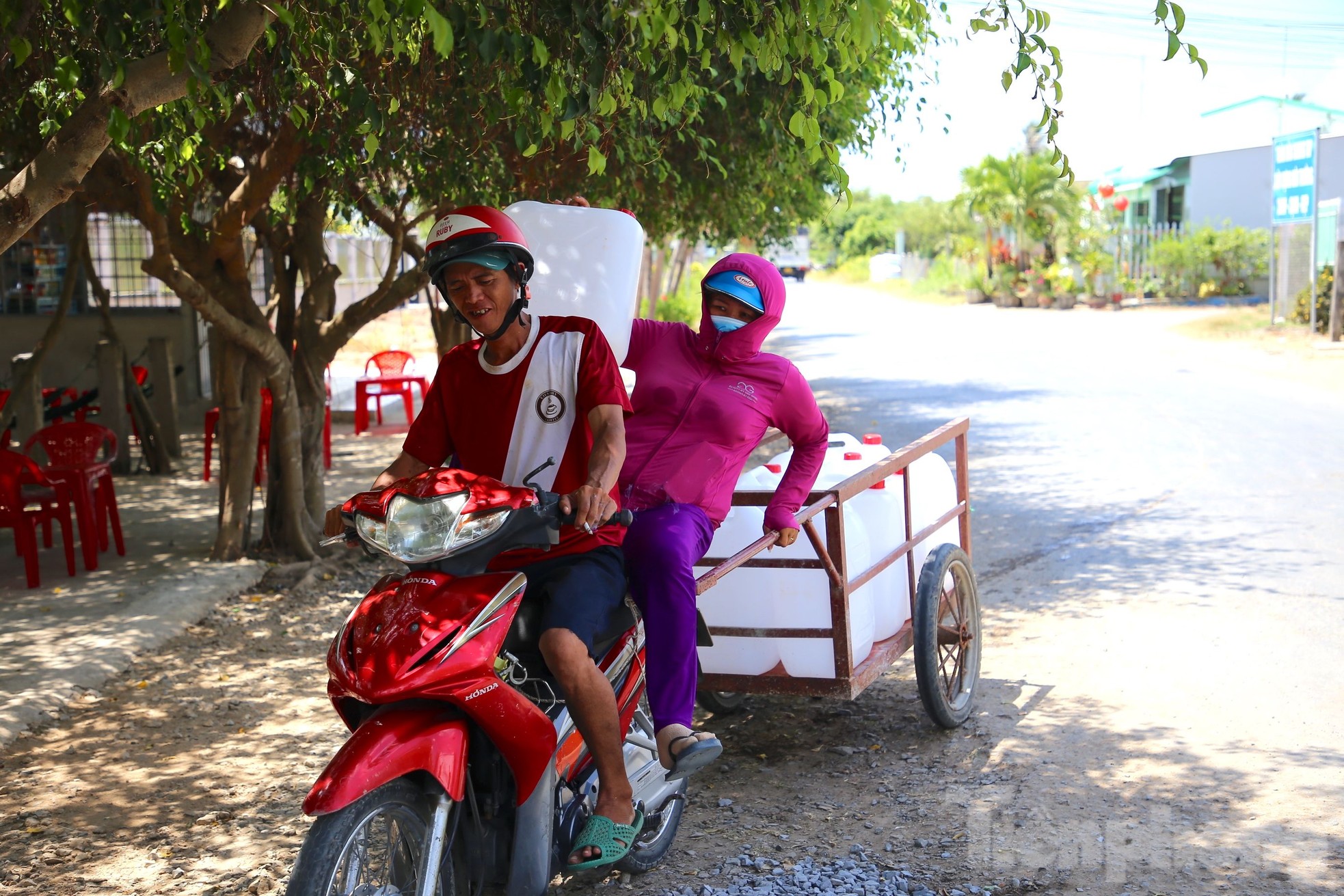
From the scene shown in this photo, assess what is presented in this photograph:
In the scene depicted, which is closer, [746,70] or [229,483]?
[746,70]

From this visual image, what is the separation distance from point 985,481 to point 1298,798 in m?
6.30

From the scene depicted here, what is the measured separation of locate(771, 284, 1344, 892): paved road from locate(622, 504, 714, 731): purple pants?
3.75 ft

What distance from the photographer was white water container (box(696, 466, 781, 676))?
14.6ft

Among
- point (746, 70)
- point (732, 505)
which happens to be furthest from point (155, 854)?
point (746, 70)

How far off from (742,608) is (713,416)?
87 centimetres

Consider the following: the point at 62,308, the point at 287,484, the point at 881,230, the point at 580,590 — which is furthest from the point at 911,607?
the point at 881,230

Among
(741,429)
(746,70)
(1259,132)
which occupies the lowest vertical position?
(741,429)

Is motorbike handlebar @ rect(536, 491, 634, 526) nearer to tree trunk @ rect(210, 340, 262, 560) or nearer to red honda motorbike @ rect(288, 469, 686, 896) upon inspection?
red honda motorbike @ rect(288, 469, 686, 896)

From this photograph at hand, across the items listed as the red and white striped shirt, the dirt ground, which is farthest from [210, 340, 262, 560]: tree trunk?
the red and white striped shirt

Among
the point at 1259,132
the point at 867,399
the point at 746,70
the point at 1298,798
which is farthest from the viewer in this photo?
the point at 1259,132

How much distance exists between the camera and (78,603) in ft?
23.6

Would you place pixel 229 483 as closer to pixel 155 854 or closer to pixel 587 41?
pixel 155 854

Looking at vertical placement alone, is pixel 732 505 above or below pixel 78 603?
above

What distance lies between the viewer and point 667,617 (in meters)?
3.43
